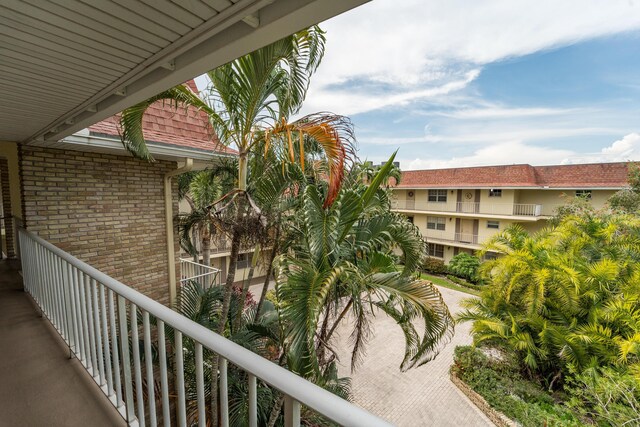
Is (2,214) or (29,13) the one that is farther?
(2,214)

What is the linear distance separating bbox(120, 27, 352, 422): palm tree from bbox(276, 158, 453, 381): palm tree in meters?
0.30

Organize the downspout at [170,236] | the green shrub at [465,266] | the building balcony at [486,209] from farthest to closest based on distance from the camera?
the building balcony at [486,209]
the green shrub at [465,266]
the downspout at [170,236]

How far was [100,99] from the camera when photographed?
91.0 inches

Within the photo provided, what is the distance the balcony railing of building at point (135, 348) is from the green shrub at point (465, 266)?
56.2 ft

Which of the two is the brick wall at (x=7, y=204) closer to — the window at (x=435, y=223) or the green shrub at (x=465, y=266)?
the green shrub at (x=465, y=266)

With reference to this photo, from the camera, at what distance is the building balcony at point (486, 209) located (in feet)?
56.4

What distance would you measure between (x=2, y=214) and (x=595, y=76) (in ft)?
94.8

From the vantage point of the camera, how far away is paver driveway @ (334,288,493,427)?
21.3 ft

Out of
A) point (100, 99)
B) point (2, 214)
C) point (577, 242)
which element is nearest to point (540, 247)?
point (577, 242)

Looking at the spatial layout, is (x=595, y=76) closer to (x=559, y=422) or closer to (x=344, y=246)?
(x=559, y=422)

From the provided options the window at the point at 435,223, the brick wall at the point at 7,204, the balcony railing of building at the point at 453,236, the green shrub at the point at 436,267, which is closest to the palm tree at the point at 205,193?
the brick wall at the point at 7,204

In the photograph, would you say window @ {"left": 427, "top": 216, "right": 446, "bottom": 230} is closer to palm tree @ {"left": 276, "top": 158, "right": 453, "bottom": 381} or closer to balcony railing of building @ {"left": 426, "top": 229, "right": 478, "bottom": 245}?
balcony railing of building @ {"left": 426, "top": 229, "right": 478, "bottom": 245}

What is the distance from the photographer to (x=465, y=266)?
674 inches

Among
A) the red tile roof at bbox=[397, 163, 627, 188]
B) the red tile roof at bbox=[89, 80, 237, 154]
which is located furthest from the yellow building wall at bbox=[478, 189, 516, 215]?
the red tile roof at bbox=[89, 80, 237, 154]
